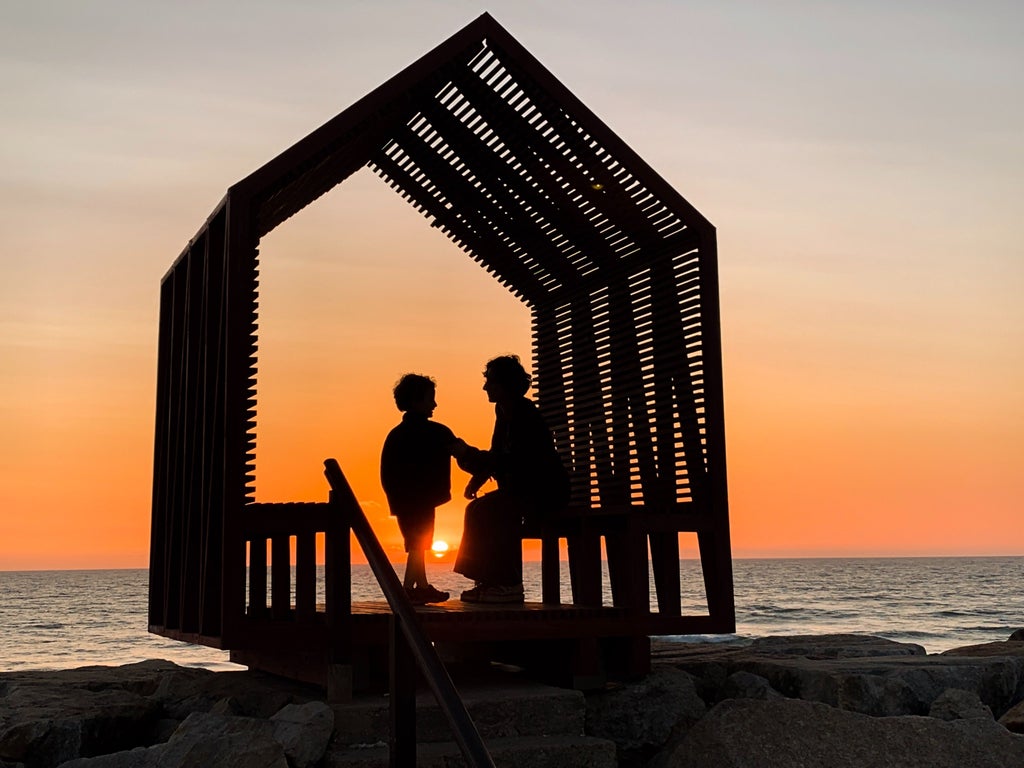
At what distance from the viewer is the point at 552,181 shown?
30.8 ft

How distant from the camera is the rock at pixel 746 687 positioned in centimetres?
862

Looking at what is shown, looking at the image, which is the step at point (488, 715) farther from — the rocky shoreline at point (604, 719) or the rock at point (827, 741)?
the rock at point (827, 741)

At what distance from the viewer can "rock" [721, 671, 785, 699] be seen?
862 centimetres

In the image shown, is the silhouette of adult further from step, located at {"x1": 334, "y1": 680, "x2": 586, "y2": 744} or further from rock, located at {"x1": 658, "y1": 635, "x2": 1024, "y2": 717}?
rock, located at {"x1": 658, "y1": 635, "x2": 1024, "y2": 717}

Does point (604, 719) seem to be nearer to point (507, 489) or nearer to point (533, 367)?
point (507, 489)

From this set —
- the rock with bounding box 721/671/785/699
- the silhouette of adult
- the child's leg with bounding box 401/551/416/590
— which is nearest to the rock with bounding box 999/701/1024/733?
the rock with bounding box 721/671/785/699

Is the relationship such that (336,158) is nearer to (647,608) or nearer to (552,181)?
(552,181)

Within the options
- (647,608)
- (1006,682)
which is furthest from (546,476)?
(1006,682)


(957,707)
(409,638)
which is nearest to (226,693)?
(409,638)

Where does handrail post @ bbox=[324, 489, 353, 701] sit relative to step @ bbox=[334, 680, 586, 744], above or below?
above

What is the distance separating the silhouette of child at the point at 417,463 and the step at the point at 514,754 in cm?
199

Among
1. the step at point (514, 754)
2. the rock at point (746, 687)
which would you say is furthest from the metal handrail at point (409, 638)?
the rock at point (746, 687)

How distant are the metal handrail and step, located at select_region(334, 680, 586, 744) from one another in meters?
1.04

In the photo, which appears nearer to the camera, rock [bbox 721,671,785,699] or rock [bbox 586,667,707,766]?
rock [bbox 586,667,707,766]
